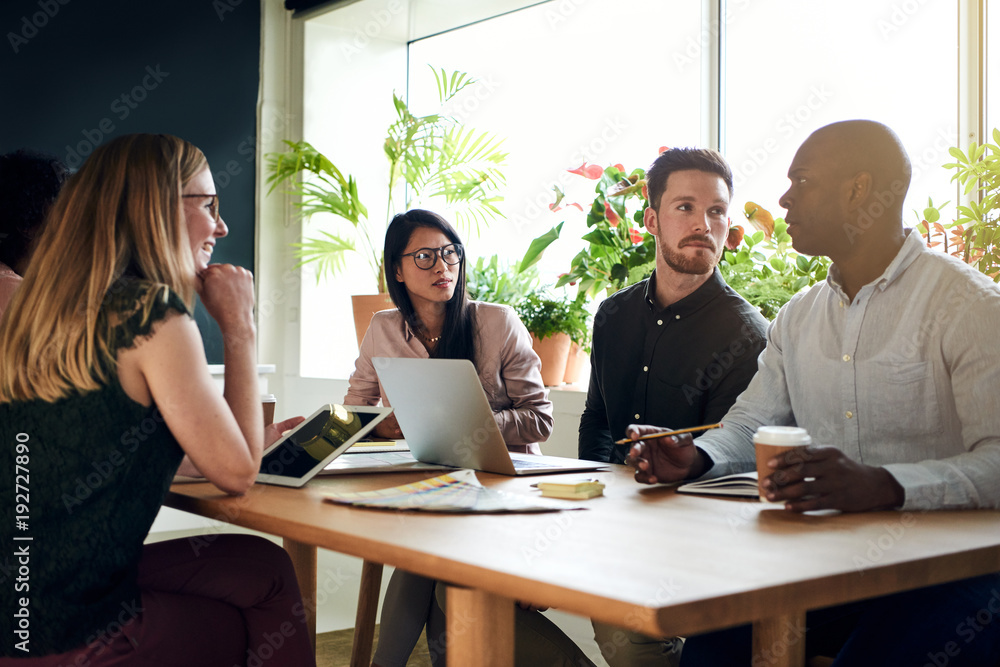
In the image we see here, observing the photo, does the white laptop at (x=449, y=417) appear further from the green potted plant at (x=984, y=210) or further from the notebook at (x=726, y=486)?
the green potted plant at (x=984, y=210)

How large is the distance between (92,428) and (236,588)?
1.25 ft

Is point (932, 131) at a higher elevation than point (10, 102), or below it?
below

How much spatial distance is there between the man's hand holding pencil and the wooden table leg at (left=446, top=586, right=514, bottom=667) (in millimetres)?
604

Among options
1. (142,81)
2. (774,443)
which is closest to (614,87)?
(142,81)

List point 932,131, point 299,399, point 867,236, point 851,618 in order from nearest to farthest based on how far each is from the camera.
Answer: point 851,618 < point 867,236 < point 932,131 < point 299,399

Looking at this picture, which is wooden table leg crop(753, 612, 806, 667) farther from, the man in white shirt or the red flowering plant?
the red flowering plant

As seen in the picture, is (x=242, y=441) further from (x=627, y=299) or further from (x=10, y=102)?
(x=10, y=102)

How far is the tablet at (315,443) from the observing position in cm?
173

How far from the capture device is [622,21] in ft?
14.0

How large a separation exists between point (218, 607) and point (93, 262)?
584 mm

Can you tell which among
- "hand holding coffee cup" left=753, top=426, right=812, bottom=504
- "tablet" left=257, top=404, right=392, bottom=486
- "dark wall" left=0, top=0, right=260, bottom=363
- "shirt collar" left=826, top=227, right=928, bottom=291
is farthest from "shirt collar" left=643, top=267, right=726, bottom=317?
"dark wall" left=0, top=0, right=260, bottom=363

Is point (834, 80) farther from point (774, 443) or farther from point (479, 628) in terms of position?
point (479, 628)

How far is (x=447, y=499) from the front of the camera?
1427 millimetres

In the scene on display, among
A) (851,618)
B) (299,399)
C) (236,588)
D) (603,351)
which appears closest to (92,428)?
(236,588)
